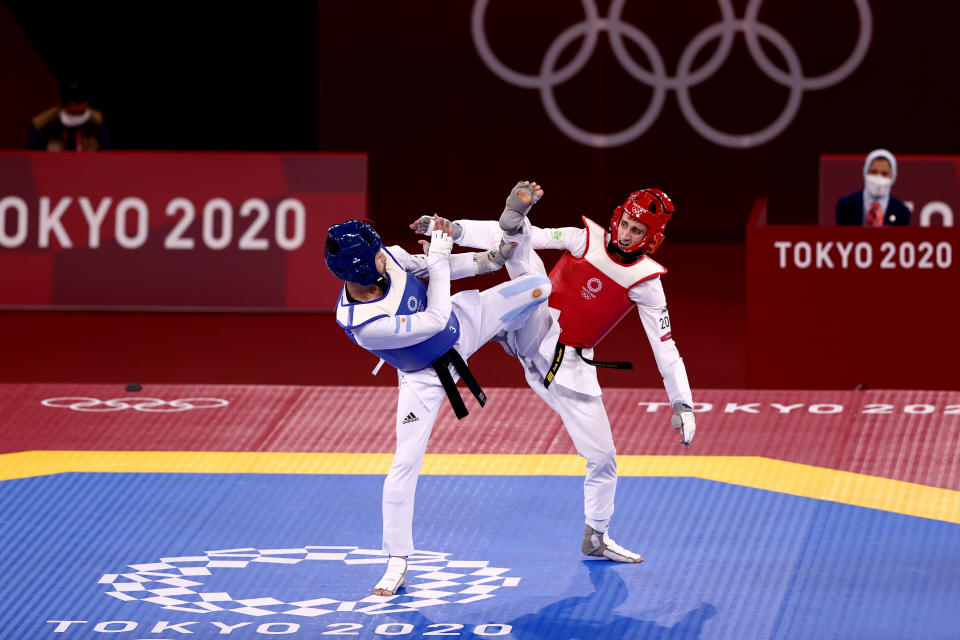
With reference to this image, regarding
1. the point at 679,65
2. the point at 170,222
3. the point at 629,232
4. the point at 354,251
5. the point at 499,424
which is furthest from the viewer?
the point at 679,65

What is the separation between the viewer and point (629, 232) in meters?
6.59

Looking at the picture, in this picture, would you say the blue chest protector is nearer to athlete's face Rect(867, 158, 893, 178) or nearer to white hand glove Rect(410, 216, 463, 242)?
white hand glove Rect(410, 216, 463, 242)

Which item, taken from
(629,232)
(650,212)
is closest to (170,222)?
(629,232)

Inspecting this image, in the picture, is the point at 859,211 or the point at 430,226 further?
the point at 859,211

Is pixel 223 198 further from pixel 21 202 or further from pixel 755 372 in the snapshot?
pixel 755 372

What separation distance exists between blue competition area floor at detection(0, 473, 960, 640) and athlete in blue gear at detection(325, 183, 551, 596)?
402 millimetres

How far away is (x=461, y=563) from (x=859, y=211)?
6.04 meters

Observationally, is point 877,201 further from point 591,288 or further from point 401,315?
point 401,315

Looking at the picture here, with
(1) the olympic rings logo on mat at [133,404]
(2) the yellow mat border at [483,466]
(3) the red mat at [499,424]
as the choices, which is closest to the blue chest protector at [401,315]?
(2) the yellow mat border at [483,466]

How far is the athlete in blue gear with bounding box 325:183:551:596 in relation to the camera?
20.7 feet

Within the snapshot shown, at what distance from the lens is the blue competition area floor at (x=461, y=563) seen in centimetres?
607

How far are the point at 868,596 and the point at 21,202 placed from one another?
28.8ft

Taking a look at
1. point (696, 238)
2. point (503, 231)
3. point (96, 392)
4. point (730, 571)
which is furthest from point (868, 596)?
point (696, 238)

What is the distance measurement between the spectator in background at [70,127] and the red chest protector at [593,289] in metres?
8.15
